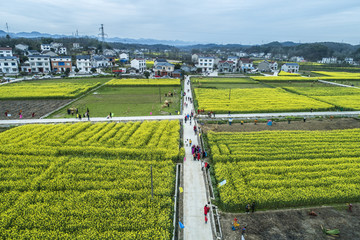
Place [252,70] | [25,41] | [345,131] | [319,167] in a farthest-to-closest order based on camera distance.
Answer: [25,41]
[252,70]
[345,131]
[319,167]

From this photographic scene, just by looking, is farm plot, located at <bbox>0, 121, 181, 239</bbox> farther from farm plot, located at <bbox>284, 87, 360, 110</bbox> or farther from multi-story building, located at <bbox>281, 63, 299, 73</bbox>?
multi-story building, located at <bbox>281, 63, 299, 73</bbox>

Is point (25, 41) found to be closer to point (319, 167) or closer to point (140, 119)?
point (140, 119)

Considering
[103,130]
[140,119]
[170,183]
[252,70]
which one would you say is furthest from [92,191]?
[252,70]

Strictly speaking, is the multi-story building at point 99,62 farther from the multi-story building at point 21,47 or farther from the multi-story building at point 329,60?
the multi-story building at point 329,60

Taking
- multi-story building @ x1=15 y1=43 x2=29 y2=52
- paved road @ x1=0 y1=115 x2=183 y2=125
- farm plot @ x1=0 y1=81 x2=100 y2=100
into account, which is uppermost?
multi-story building @ x1=15 y1=43 x2=29 y2=52

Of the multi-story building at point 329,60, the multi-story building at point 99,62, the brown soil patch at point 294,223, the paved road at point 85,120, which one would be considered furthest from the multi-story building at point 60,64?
the multi-story building at point 329,60

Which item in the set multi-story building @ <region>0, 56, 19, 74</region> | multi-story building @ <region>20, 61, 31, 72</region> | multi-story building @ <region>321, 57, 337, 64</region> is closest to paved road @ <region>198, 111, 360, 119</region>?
multi-story building @ <region>0, 56, 19, 74</region>

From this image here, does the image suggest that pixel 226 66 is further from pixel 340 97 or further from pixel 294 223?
pixel 294 223
